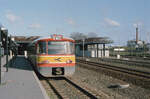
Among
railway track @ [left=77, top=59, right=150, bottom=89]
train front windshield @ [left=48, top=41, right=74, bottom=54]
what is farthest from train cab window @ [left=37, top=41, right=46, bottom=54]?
railway track @ [left=77, top=59, right=150, bottom=89]

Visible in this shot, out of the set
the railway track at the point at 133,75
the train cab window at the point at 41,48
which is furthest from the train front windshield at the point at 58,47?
the railway track at the point at 133,75

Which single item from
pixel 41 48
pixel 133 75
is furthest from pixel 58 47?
pixel 133 75

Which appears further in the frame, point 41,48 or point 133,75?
point 133,75

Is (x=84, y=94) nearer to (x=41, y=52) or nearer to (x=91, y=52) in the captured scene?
(x=41, y=52)

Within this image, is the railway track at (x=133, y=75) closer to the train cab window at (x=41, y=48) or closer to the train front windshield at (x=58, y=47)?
the train front windshield at (x=58, y=47)

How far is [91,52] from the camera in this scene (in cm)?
4788

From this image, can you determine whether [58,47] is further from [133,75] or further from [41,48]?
[133,75]

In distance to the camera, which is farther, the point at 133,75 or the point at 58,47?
the point at 133,75

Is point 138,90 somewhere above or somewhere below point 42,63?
below

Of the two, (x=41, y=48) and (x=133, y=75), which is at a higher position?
(x=41, y=48)

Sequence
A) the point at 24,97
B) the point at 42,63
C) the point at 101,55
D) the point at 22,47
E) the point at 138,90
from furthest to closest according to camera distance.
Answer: the point at 22,47 → the point at 101,55 → the point at 42,63 → the point at 138,90 → the point at 24,97

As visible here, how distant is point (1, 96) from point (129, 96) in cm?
484

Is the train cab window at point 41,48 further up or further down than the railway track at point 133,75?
further up

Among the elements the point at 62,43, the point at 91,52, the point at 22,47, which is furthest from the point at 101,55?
the point at 62,43
